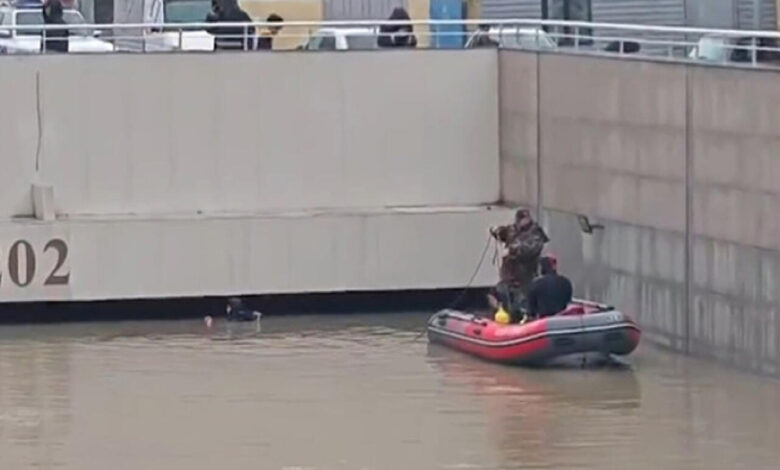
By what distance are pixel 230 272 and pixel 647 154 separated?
222 inches

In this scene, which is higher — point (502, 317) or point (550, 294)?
point (550, 294)

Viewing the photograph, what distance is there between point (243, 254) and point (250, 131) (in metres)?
1.73

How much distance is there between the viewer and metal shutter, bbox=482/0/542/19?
37.2 meters

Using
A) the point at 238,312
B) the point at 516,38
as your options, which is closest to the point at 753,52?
the point at 516,38

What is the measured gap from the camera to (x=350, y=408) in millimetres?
21766

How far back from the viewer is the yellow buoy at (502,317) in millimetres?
24594

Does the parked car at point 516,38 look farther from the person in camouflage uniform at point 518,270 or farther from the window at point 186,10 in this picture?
the window at point 186,10

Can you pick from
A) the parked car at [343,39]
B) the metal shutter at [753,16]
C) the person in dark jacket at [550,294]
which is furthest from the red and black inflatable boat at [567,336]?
the metal shutter at [753,16]

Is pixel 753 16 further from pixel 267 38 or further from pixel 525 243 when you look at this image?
pixel 525 243

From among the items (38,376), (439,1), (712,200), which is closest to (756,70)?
(712,200)

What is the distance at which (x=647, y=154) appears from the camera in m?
25.9

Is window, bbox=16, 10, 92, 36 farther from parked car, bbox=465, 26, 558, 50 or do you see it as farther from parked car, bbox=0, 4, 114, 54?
parked car, bbox=465, 26, 558, 50

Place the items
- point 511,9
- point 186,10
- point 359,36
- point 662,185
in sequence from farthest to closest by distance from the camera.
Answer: point 186,10 < point 511,9 < point 359,36 < point 662,185

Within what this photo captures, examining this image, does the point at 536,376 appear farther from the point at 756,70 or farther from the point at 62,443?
the point at 62,443
